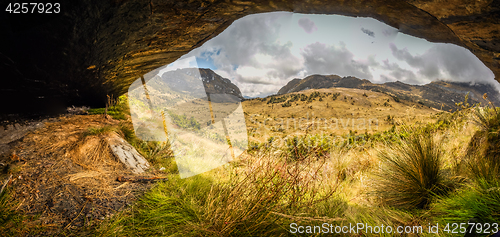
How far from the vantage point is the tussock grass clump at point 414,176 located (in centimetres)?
250

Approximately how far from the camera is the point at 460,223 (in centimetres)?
176

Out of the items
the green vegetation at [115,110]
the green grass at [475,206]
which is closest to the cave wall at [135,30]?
the green vegetation at [115,110]

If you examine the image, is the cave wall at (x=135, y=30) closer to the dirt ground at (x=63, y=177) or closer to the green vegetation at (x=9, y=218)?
the dirt ground at (x=63, y=177)

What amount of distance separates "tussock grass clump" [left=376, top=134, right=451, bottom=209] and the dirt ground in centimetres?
352

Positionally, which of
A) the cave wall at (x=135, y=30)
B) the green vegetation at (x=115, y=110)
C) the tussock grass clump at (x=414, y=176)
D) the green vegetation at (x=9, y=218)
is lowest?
the tussock grass clump at (x=414, y=176)

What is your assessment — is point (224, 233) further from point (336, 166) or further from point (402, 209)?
A: point (336, 166)

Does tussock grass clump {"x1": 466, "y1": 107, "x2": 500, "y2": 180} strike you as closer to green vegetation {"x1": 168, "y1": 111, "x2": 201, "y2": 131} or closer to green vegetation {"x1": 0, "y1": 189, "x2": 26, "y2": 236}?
green vegetation {"x1": 0, "y1": 189, "x2": 26, "y2": 236}

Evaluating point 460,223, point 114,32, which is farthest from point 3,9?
point 460,223

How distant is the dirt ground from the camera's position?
1.98 metres

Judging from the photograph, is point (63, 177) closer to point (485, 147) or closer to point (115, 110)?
point (115, 110)

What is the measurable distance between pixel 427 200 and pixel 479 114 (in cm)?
175

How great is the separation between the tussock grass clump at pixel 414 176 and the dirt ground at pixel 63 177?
11.5ft

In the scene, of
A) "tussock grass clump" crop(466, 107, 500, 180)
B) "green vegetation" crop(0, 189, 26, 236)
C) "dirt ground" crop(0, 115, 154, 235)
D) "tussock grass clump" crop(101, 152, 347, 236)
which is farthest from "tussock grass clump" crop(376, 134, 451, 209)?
"green vegetation" crop(0, 189, 26, 236)

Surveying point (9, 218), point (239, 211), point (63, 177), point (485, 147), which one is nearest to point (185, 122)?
point (63, 177)
